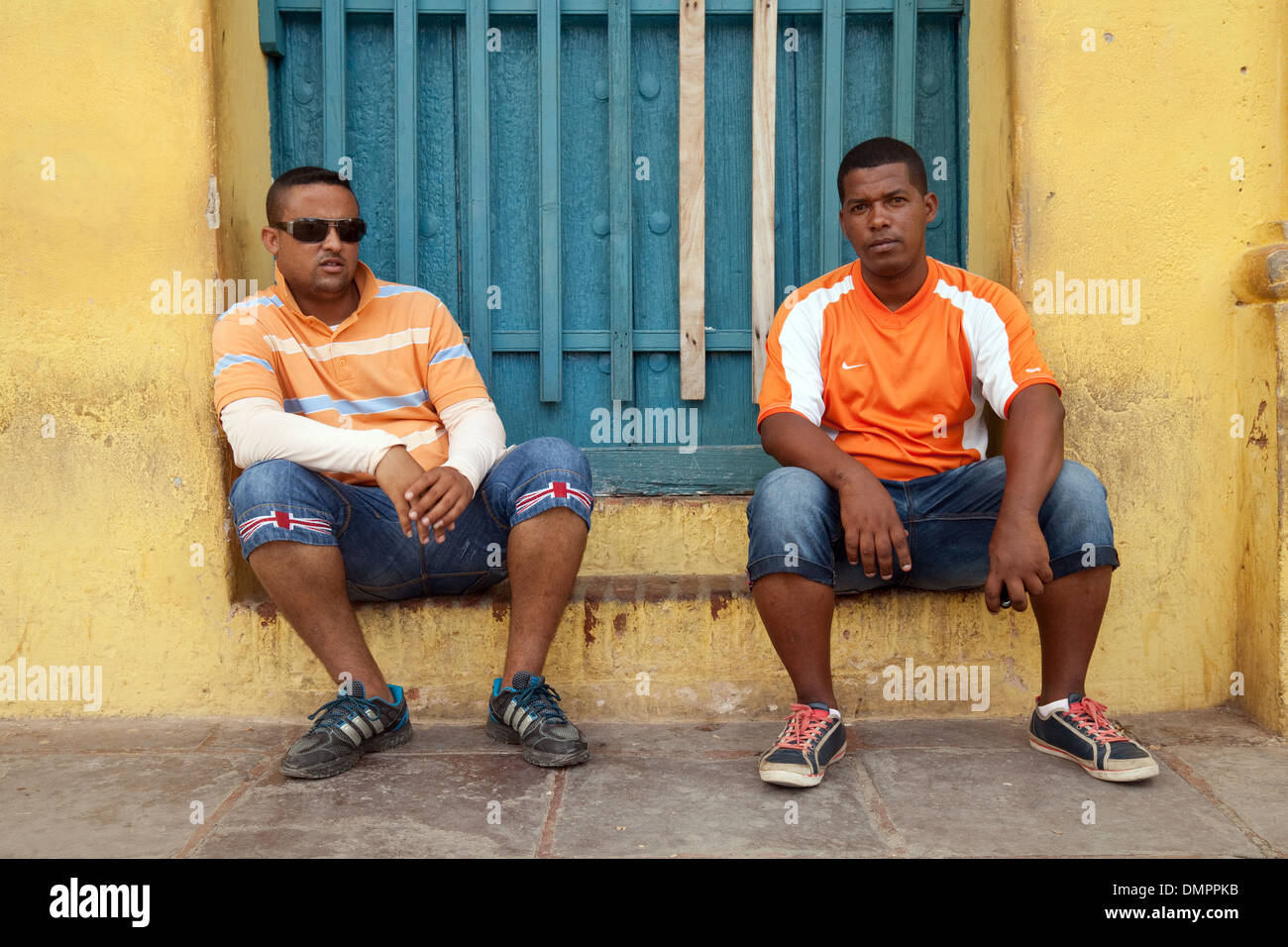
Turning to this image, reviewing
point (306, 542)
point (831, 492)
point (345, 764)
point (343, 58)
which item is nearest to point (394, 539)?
point (306, 542)

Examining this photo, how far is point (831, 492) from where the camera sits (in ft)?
8.93

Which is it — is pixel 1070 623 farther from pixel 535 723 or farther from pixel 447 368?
pixel 447 368

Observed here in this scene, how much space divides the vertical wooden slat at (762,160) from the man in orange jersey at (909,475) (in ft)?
1.47

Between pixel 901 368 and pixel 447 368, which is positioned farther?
pixel 447 368

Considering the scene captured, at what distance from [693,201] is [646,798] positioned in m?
1.98

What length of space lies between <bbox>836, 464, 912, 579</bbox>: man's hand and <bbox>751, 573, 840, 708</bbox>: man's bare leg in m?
0.13

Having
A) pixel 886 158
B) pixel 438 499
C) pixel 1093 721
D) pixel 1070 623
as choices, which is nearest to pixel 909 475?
pixel 1070 623

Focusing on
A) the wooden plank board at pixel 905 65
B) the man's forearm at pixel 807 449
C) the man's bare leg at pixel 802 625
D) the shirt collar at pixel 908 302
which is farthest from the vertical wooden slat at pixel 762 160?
the man's bare leg at pixel 802 625

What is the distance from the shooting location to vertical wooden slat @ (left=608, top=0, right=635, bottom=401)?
3488 millimetres

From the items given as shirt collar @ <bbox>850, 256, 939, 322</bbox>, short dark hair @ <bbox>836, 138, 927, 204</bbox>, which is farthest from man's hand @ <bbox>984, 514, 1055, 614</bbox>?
short dark hair @ <bbox>836, 138, 927, 204</bbox>

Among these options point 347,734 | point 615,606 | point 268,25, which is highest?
point 268,25

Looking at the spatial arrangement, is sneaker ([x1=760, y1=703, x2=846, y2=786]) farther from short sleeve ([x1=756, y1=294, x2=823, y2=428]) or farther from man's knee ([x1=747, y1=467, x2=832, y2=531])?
short sleeve ([x1=756, y1=294, x2=823, y2=428])

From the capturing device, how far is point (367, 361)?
3027mm

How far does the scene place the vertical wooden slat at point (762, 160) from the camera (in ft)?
11.4
